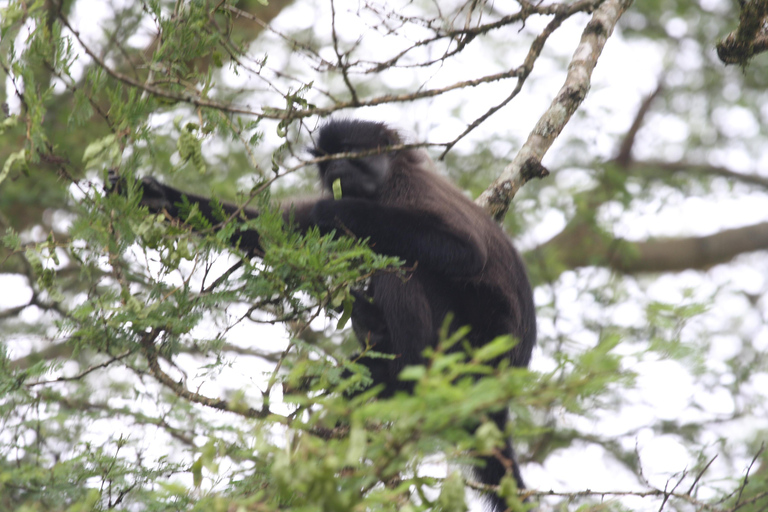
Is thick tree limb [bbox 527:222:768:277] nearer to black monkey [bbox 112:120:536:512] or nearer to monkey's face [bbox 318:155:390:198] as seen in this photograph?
black monkey [bbox 112:120:536:512]

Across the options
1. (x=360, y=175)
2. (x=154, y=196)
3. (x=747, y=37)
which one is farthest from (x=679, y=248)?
(x=154, y=196)

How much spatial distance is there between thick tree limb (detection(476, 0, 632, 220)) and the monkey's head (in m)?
0.78

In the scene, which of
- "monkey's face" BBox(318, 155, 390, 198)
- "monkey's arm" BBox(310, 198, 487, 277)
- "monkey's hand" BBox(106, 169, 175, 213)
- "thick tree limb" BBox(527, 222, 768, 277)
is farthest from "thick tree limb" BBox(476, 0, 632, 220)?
"thick tree limb" BBox(527, 222, 768, 277)

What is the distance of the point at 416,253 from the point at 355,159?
0.84 metres

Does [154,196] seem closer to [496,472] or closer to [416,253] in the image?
[416,253]

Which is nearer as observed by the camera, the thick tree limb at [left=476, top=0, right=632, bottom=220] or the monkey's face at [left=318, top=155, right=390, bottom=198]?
the thick tree limb at [left=476, top=0, right=632, bottom=220]

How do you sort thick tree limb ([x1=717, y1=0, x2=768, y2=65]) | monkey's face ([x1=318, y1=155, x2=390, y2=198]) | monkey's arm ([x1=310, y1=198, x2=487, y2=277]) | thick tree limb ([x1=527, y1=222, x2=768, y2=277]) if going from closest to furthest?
1. thick tree limb ([x1=717, y1=0, x2=768, y2=65])
2. monkey's arm ([x1=310, y1=198, x2=487, y2=277])
3. monkey's face ([x1=318, y1=155, x2=390, y2=198])
4. thick tree limb ([x1=527, y1=222, x2=768, y2=277])

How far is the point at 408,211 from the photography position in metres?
4.09

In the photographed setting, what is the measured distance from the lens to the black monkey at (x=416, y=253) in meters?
3.91

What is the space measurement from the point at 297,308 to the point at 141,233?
2.35 ft

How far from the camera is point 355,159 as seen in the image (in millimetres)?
4484

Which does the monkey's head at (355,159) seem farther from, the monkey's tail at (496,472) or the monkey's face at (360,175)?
the monkey's tail at (496,472)

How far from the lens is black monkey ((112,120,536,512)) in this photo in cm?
391

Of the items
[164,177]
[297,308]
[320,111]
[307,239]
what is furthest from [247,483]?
[164,177]
